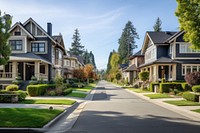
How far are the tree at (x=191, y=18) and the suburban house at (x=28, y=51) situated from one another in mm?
21089

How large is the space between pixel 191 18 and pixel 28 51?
85.1 feet

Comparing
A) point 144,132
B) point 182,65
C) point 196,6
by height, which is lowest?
point 144,132

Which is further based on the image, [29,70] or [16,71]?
[29,70]

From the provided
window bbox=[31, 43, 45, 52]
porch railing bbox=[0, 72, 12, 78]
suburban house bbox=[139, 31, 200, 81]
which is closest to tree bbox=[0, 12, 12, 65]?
porch railing bbox=[0, 72, 12, 78]

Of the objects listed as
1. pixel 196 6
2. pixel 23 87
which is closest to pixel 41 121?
pixel 196 6

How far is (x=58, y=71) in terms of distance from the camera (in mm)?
45938

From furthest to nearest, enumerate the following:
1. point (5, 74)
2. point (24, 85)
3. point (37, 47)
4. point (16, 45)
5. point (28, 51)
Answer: point (37, 47) < point (28, 51) < point (16, 45) < point (5, 74) < point (24, 85)

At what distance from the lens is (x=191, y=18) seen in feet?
51.5

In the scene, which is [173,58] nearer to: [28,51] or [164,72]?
[164,72]

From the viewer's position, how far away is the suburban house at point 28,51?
1308 inches

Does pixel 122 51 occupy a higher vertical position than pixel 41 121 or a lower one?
higher

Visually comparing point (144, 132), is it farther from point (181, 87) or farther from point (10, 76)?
point (10, 76)

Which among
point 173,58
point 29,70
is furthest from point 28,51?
point 173,58

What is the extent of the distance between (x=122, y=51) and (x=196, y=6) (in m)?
96.0
